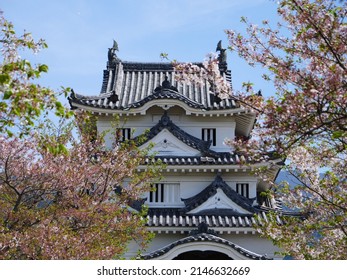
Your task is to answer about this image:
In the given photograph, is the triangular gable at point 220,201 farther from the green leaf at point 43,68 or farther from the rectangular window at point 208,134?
the green leaf at point 43,68

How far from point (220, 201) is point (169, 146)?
335cm

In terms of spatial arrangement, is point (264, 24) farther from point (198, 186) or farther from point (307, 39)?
point (198, 186)

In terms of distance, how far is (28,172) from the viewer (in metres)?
13.4

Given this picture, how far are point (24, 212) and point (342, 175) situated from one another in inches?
293

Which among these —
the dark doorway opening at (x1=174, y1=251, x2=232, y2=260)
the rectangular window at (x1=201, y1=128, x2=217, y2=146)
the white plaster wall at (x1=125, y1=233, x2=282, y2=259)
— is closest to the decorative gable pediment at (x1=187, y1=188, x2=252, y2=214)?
the white plaster wall at (x1=125, y1=233, x2=282, y2=259)

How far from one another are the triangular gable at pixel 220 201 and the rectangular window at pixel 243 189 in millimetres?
911

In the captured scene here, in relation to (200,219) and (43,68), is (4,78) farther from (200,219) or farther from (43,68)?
(200,219)

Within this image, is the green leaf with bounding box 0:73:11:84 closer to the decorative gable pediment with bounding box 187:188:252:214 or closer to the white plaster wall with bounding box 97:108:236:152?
the decorative gable pediment with bounding box 187:188:252:214

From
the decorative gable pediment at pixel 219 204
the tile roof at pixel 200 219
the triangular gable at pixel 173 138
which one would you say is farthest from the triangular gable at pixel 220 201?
the triangular gable at pixel 173 138

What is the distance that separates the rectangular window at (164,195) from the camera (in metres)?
21.6

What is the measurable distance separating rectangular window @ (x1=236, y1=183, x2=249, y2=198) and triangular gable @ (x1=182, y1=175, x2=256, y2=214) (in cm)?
91

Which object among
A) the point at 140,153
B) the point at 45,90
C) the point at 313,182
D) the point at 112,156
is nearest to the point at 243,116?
the point at 140,153

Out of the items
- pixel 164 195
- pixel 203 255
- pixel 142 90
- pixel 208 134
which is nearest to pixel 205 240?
pixel 203 255

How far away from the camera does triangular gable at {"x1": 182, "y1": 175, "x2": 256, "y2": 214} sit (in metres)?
20.8
